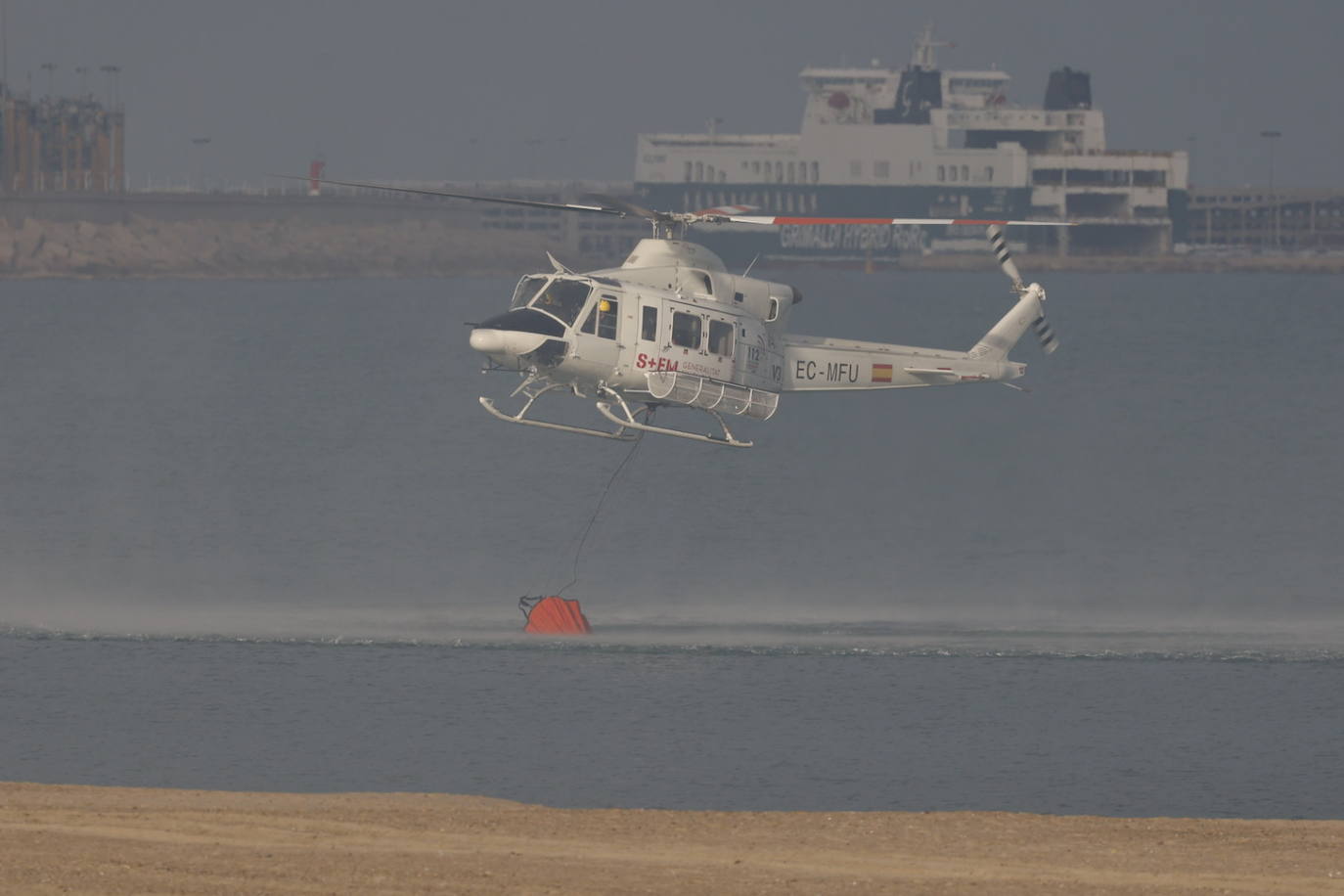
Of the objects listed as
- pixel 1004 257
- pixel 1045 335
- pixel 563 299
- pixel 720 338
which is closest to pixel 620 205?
pixel 563 299

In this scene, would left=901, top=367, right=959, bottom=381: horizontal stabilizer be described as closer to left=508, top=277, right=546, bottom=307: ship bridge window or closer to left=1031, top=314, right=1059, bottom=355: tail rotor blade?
left=1031, top=314, right=1059, bottom=355: tail rotor blade

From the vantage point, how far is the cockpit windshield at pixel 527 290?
94.3 feet

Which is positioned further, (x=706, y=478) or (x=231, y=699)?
(x=706, y=478)

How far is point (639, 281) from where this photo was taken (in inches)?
1159

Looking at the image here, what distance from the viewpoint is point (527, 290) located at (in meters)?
29.0

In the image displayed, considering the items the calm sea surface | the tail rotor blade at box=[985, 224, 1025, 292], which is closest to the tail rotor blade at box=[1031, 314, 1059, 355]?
the tail rotor blade at box=[985, 224, 1025, 292]

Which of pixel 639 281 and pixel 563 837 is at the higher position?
pixel 639 281

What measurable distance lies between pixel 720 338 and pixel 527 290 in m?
2.89

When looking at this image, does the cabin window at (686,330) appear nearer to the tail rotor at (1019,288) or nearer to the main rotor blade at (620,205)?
the main rotor blade at (620,205)

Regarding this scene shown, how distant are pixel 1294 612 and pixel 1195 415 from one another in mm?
53273

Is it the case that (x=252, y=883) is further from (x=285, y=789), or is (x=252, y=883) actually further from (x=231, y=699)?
(x=231, y=699)

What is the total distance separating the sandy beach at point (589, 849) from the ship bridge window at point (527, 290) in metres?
7.97

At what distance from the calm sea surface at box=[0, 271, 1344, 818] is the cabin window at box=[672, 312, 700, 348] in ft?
19.3

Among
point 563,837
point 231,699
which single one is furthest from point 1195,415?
point 563,837
